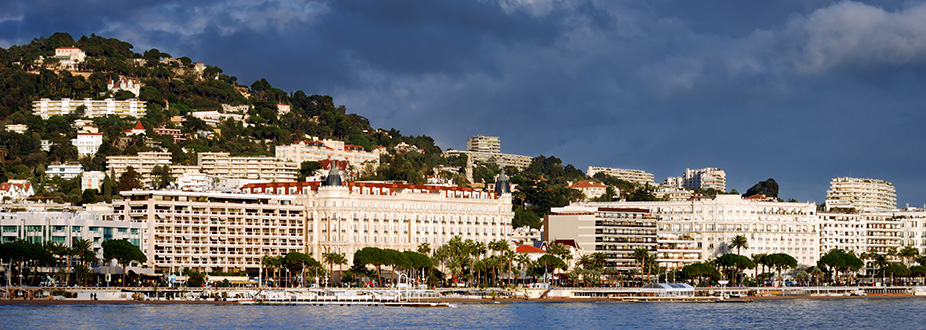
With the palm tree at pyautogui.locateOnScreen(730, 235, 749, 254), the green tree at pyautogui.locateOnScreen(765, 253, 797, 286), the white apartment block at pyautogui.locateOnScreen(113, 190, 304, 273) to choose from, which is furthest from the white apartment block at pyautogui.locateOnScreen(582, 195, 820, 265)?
the white apartment block at pyautogui.locateOnScreen(113, 190, 304, 273)

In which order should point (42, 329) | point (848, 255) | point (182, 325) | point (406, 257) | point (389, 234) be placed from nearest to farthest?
point (42, 329) → point (182, 325) → point (406, 257) → point (389, 234) → point (848, 255)

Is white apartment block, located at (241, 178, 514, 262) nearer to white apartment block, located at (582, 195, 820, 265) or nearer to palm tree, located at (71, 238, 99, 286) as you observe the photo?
white apartment block, located at (582, 195, 820, 265)

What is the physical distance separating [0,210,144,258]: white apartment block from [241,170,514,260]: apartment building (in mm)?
25557

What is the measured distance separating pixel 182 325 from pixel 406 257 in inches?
2001

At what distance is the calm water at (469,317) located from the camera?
113500 mm

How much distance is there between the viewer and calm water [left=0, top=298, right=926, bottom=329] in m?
114

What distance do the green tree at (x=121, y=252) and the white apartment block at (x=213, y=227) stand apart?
37.2 feet

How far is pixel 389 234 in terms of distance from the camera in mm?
173000

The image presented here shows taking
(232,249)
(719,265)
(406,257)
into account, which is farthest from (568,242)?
(232,249)

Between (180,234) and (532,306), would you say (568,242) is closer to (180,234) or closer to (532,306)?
(532,306)

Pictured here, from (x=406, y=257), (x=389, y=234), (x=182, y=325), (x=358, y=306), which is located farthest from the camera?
(x=389, y=234)

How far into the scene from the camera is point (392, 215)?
17400 centimetres

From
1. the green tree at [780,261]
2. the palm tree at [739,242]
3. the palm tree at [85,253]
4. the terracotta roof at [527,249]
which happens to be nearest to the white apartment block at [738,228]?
the palm tree at [739,242]

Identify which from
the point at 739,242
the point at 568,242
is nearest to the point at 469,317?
the point at 568,242
